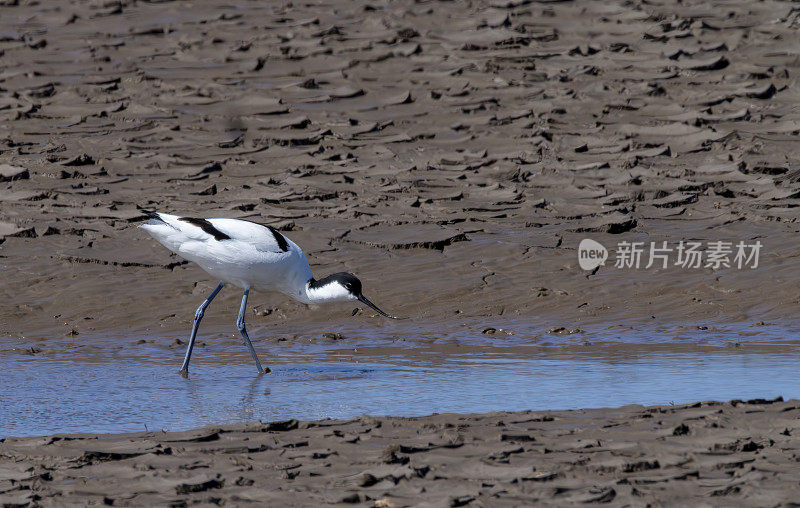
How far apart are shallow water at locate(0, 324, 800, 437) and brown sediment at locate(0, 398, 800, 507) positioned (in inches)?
25.1

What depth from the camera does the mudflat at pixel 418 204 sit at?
5023mm

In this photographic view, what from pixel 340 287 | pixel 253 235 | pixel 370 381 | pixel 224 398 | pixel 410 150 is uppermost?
pixel 410 150

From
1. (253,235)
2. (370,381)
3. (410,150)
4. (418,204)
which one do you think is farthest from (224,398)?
(410,150)

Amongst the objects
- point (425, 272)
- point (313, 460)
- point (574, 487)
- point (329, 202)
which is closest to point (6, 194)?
point (329, 202)

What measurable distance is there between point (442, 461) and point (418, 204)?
6.06 meters

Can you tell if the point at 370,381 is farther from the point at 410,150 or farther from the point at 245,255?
the point at 410,150

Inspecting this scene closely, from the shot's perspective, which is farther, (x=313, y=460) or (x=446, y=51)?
(x=446, y=51)

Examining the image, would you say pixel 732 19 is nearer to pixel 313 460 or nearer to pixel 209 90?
pixel 209 90

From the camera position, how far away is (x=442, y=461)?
5.05 meters

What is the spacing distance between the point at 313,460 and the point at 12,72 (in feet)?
33.6

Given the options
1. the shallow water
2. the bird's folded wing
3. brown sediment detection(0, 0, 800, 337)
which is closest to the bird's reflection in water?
the shallow water

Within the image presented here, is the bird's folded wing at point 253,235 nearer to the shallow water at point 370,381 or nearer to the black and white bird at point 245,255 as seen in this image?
the black and white bird at point 245,255

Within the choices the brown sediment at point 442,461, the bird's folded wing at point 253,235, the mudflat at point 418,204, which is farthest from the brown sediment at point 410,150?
the brown sediment at point 442,461

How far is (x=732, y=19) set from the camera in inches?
555
